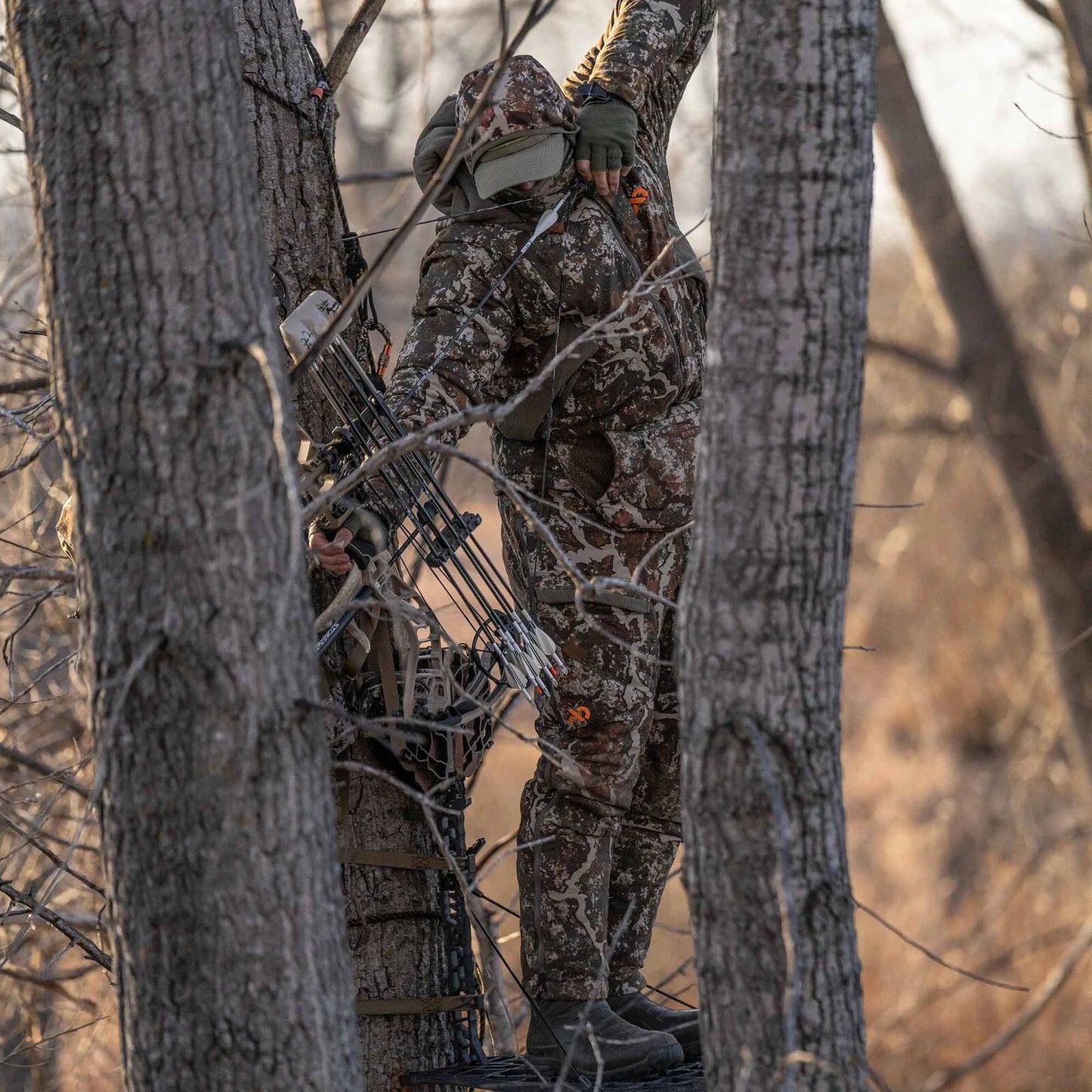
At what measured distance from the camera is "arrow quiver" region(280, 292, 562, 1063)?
2.57m

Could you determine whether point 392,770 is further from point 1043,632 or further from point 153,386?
point 1043,632

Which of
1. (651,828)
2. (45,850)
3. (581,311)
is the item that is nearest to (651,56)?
(581,311)

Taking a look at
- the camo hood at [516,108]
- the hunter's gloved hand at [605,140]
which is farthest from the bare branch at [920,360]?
the camo hood at [516,108]

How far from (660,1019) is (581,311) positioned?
5.10 ft

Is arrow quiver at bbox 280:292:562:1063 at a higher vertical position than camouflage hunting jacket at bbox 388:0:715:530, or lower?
lower

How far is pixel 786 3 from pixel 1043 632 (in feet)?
23.2

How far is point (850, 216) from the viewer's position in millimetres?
1858

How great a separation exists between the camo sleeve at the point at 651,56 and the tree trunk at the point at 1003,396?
486cm

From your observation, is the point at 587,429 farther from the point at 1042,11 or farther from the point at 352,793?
the point at 1042,11

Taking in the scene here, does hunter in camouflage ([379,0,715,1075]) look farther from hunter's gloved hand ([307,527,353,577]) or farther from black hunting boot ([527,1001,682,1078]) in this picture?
hunter's gloved hand ([307,527,353,577])

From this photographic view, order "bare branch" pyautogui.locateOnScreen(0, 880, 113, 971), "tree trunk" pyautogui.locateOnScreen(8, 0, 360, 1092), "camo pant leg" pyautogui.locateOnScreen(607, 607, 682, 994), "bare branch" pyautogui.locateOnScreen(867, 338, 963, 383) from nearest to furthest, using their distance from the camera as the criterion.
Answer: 1. "tree trunk" pyautogui.locateOnScreen(8, 0, 360, 1092)
2. "bare branch" pyautogui.locateOnScreen(0, 880, 113, 971)
3. "camo pant leg" pyautogui.locateOnScreen(607, 607, 682, 994)
4. "bare branch" pyautogui.locateOnScreen(867, 338, 963, 383)

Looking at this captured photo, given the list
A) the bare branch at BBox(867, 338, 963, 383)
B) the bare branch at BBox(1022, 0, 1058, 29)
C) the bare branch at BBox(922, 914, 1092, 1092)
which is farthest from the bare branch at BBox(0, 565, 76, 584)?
the bare branch at BBox(867, 338, 963, 383)

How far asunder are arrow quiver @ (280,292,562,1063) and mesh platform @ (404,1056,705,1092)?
0.41 ft

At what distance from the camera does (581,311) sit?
9.54 feet
